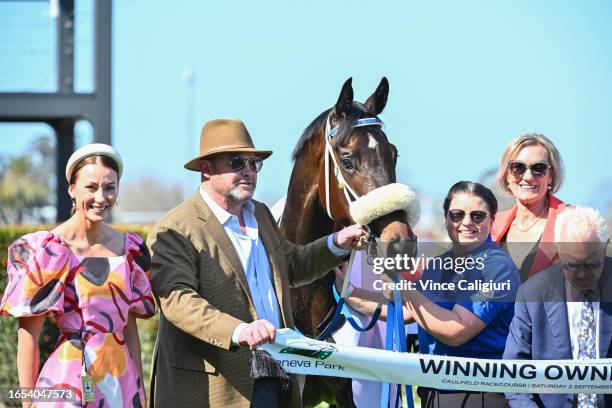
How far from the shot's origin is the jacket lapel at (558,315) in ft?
12.3

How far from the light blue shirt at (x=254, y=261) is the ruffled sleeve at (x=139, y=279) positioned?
0.37 meters

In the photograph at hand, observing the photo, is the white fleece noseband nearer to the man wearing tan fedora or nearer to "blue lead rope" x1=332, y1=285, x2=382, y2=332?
the man wearing tan fedora

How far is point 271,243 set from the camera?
13.7ft

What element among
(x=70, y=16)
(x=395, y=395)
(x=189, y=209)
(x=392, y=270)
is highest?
(x=70, y=16)

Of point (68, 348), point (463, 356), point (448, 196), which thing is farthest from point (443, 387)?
point (68, 348)

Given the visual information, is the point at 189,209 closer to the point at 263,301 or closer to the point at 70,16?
the point at 263,301

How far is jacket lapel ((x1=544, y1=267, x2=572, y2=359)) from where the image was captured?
3734mm

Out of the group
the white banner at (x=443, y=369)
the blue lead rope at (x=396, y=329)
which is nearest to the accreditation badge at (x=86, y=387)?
the white banner at (x=443, y=369)

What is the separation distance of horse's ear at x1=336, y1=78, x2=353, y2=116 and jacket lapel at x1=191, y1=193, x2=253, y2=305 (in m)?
1.01

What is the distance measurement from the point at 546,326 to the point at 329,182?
4.69 ft

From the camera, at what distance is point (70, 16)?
10008mm

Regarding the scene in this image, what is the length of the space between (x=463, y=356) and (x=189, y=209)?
1360mm

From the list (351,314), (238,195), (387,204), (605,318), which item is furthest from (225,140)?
(605,318)

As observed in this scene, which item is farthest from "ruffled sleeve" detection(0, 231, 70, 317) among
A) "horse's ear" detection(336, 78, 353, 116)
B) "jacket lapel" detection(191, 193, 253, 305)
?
"horse's ear" detection(336, 78, 353, 116)
